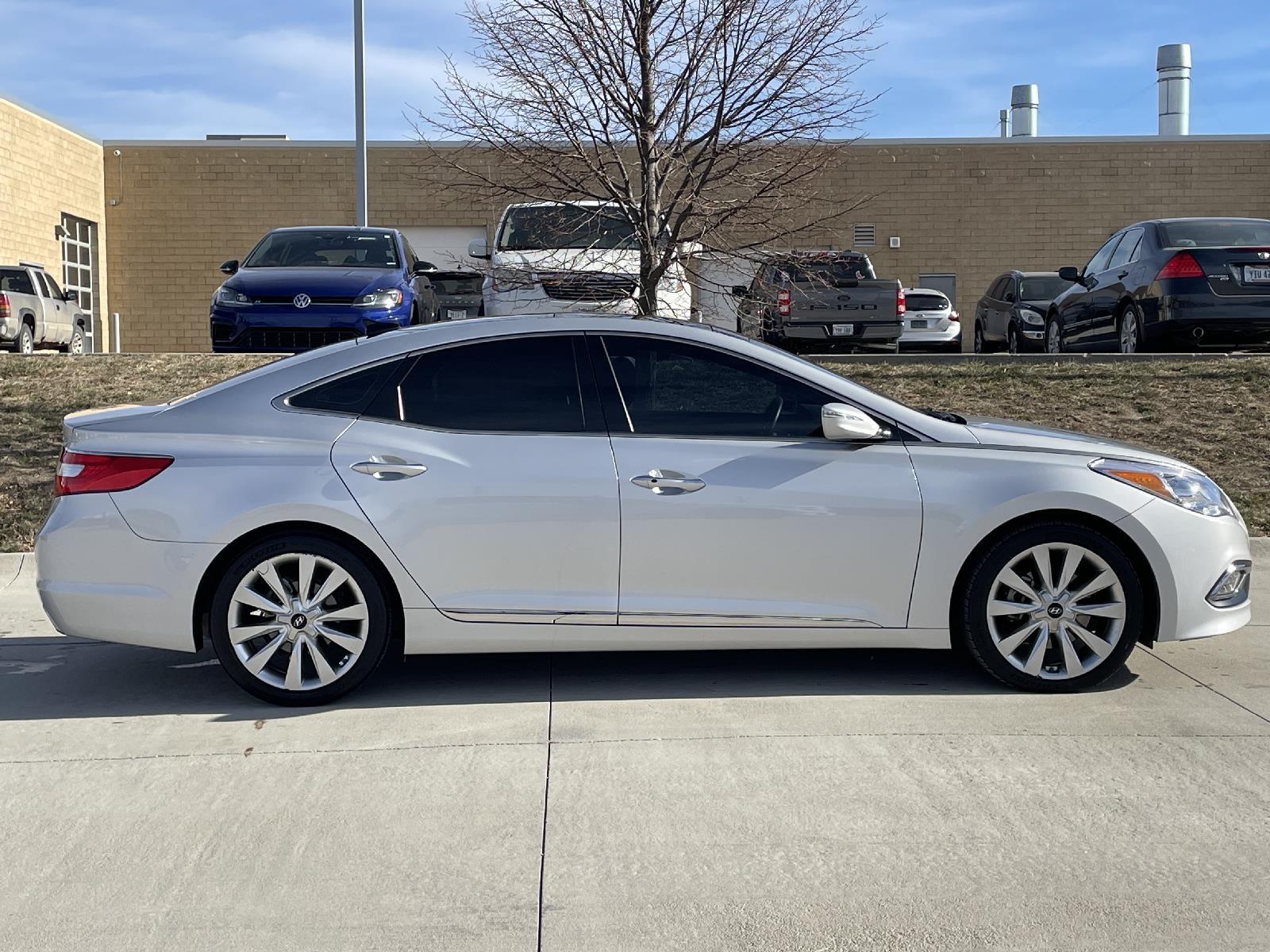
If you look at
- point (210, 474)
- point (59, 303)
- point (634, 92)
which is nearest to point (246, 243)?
point (59, 303)

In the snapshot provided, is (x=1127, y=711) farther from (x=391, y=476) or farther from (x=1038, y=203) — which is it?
(x=1038, y=203)

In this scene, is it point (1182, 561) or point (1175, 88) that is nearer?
→ point (1182, 561)

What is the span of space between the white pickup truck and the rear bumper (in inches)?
658

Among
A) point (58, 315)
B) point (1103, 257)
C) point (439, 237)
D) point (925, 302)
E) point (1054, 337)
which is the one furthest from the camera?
point (439, 237)

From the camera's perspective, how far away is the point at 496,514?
5465 millimetres

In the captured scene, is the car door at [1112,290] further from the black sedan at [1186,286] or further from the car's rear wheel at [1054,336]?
the car's rear wheel at [1054,336]

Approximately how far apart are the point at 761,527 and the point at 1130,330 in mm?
10121

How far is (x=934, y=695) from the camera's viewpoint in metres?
5.67

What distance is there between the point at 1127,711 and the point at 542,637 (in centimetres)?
232

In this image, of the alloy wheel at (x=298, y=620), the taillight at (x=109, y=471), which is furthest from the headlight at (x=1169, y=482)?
the taillight at (x=109, y=471)

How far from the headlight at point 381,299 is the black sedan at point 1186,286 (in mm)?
7110

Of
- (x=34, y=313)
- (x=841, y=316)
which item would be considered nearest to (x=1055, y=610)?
(x=841, y=316)

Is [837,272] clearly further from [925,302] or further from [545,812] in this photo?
[545,812]

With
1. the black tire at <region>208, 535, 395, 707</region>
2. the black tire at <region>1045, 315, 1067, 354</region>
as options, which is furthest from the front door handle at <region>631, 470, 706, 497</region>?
the black tire at <region>1045, 315, 1067, 354</region>
